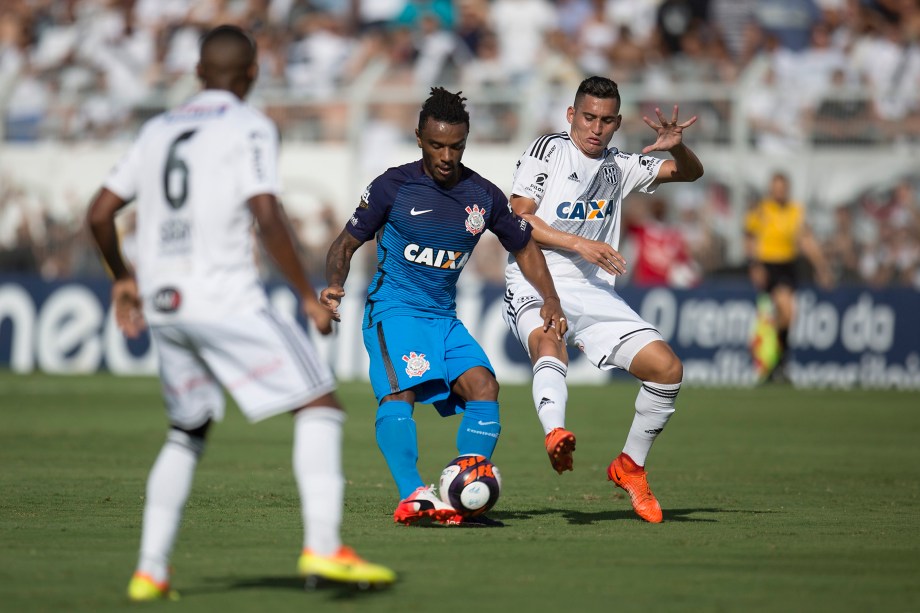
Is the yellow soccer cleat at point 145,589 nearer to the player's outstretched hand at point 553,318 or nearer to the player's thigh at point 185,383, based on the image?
the player's thigh at point 185,383

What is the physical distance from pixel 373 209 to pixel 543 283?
3.58ft

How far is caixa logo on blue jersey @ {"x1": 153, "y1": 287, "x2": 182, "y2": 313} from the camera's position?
575 cm

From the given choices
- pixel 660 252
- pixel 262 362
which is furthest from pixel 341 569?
pixel 660 252

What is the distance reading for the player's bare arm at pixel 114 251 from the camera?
19.3ft

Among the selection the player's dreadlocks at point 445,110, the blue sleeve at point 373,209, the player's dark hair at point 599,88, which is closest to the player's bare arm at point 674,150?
the player's dark hair at point 599,88

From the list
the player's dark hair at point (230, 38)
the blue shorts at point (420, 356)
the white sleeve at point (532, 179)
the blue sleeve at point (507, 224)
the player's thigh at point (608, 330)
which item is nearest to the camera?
the player's dark hair at point (230, 38)

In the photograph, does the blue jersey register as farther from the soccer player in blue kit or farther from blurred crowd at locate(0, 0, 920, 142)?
blurred crowd at locate(0, 0, 920, 142)

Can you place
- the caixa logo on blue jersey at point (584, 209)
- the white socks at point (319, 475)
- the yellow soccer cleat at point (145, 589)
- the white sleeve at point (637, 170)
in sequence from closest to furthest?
the yellow soccer cleat at point (145, 589)
the white socks at point (319, 475)
the caixa logo on blue jersey at point (584, 209)
the white sleeve at point (637, 170)

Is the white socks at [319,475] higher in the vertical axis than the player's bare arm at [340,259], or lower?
lower

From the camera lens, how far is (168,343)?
591 centimetres

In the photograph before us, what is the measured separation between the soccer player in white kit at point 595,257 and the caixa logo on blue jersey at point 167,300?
3128 mm

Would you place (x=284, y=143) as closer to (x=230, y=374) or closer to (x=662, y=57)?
(x=662, y=57)

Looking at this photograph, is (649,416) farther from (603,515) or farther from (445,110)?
(445,110)

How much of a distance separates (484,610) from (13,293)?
17.9m
